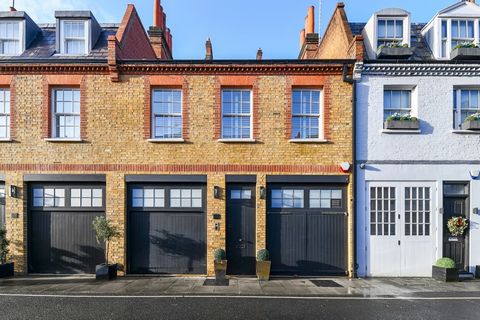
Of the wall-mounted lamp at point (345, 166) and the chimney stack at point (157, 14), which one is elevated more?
the chimney stack at point (157, 14)

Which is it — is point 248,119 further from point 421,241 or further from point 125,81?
point 421,241

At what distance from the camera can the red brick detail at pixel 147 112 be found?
10.6m

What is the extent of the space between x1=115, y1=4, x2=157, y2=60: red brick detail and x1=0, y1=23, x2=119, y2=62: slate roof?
0.71 meters

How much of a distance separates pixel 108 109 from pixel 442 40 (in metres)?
12.2

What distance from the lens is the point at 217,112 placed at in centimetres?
1066

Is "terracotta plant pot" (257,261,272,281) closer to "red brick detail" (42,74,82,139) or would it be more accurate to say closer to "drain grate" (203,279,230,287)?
"drain grate" (203,279,230,287)

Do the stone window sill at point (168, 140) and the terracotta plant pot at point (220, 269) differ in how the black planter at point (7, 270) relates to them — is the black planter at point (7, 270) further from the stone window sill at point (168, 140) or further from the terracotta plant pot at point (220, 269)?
the terracotta plant pot at point (220, 269)

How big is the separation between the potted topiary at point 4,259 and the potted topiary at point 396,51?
14.0 meters

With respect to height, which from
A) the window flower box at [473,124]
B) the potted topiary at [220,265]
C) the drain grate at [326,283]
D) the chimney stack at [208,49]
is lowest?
the drain grate at [326,283]

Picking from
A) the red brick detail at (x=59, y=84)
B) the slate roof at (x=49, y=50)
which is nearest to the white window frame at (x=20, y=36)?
the slate roof at (x=49, y=50)

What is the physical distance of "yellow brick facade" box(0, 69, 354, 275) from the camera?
1042 cm

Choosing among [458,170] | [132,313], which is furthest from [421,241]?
[132,313]

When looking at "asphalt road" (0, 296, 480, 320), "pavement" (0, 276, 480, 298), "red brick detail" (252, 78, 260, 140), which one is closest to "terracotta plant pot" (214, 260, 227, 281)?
"pavement" (0, 276, 480, 298)

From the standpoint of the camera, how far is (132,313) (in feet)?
23.4
